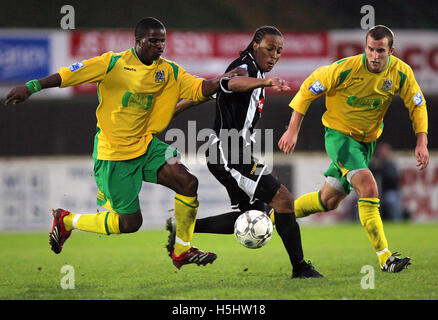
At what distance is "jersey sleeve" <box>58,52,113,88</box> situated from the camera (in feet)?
20.0

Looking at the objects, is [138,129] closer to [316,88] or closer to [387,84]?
[316,88]

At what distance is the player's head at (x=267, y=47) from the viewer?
618cm

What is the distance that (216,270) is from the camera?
697 cm

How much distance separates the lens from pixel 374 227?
635 centimetres

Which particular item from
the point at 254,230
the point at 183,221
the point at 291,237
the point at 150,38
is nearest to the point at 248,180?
the point at 254,230

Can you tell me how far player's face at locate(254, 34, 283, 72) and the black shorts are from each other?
0.88 metres

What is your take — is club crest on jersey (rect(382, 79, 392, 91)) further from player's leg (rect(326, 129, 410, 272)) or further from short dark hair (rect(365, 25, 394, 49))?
player's leg (rect(326, 129, 410, 272))

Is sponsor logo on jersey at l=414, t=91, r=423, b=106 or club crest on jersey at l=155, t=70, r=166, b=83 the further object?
sponsor logo on jersey at l=414, t=91, r=423, b=106

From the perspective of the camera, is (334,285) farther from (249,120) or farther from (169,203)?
(169,203)

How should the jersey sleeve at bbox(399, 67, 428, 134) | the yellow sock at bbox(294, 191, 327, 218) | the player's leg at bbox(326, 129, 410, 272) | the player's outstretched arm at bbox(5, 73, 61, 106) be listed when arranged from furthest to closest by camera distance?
the yellow sock at bbox(294, 191, 327, 218)
the jersey sleeve at bbox(399, 67, 428, 134)
the player's leg at bbox(326, 129, 410, 272)
the player's outstretched arm at bbox(5, 73, 61, 106)

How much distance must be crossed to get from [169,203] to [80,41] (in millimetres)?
3906

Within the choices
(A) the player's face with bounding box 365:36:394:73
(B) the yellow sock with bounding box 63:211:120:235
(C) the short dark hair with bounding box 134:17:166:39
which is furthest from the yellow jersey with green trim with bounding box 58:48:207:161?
(A) the player's face with bounding box 365:36:394:73

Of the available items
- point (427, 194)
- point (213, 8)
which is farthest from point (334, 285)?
point (213, 8)

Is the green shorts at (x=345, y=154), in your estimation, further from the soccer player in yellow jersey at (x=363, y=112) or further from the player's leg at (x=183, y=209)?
the player's leg at (x=183, y=209)
